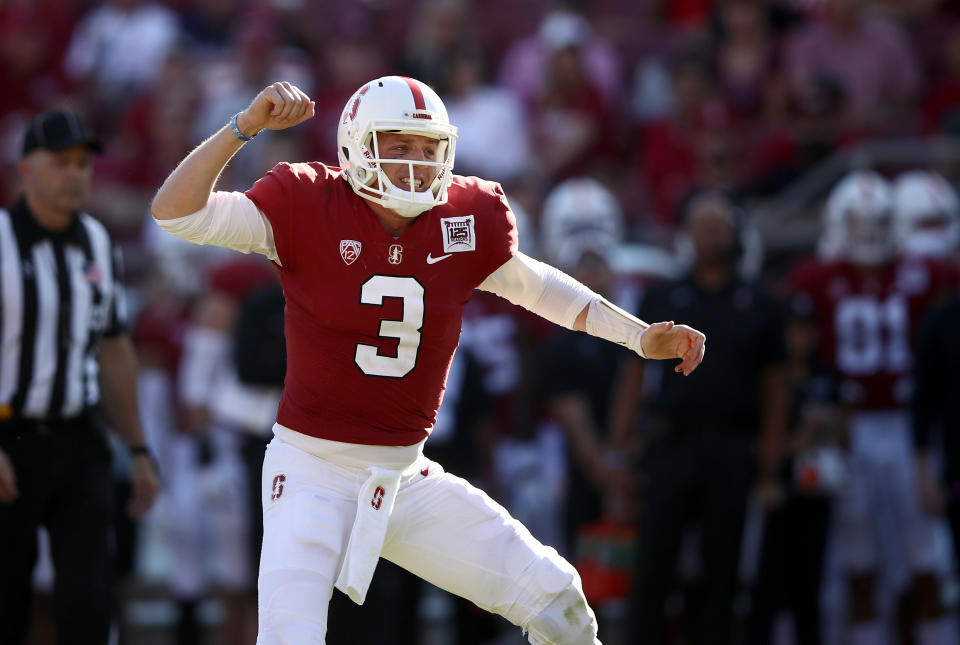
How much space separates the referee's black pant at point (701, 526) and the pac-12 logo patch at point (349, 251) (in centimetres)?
266

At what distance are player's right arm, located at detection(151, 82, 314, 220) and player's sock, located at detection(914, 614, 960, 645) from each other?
14.9 feet

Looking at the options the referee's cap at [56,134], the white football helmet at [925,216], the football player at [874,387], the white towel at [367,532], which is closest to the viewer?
the white towel at [367,532]

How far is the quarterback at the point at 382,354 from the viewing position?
3848mm

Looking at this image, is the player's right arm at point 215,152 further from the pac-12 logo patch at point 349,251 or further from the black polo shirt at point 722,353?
the black polo shirt at point 722,353

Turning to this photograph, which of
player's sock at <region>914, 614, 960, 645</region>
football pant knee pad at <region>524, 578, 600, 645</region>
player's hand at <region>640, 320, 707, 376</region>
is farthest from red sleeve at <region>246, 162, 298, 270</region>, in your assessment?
player's sock at <region>914, 614, 960, 645</region>

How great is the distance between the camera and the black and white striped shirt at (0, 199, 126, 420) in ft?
15.8

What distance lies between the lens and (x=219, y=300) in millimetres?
7117

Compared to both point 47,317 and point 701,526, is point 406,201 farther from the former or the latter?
point 701,526

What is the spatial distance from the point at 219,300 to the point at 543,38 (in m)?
3.23

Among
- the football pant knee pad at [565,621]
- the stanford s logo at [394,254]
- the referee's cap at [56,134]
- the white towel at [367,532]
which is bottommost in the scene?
the football pant knee pad at [565,621]

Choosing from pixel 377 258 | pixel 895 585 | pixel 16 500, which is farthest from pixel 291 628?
pixel 895 585

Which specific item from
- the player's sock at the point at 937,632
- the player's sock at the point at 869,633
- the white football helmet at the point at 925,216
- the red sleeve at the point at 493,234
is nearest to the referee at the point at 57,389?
the red sleeve at the point at 493,234

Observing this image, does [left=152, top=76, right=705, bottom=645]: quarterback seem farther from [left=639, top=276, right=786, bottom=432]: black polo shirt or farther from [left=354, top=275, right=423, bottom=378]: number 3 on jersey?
[left=639, top=276, right=786, bottom=432]: black polo shirt

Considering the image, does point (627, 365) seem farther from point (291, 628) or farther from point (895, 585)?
point (291, 628)
